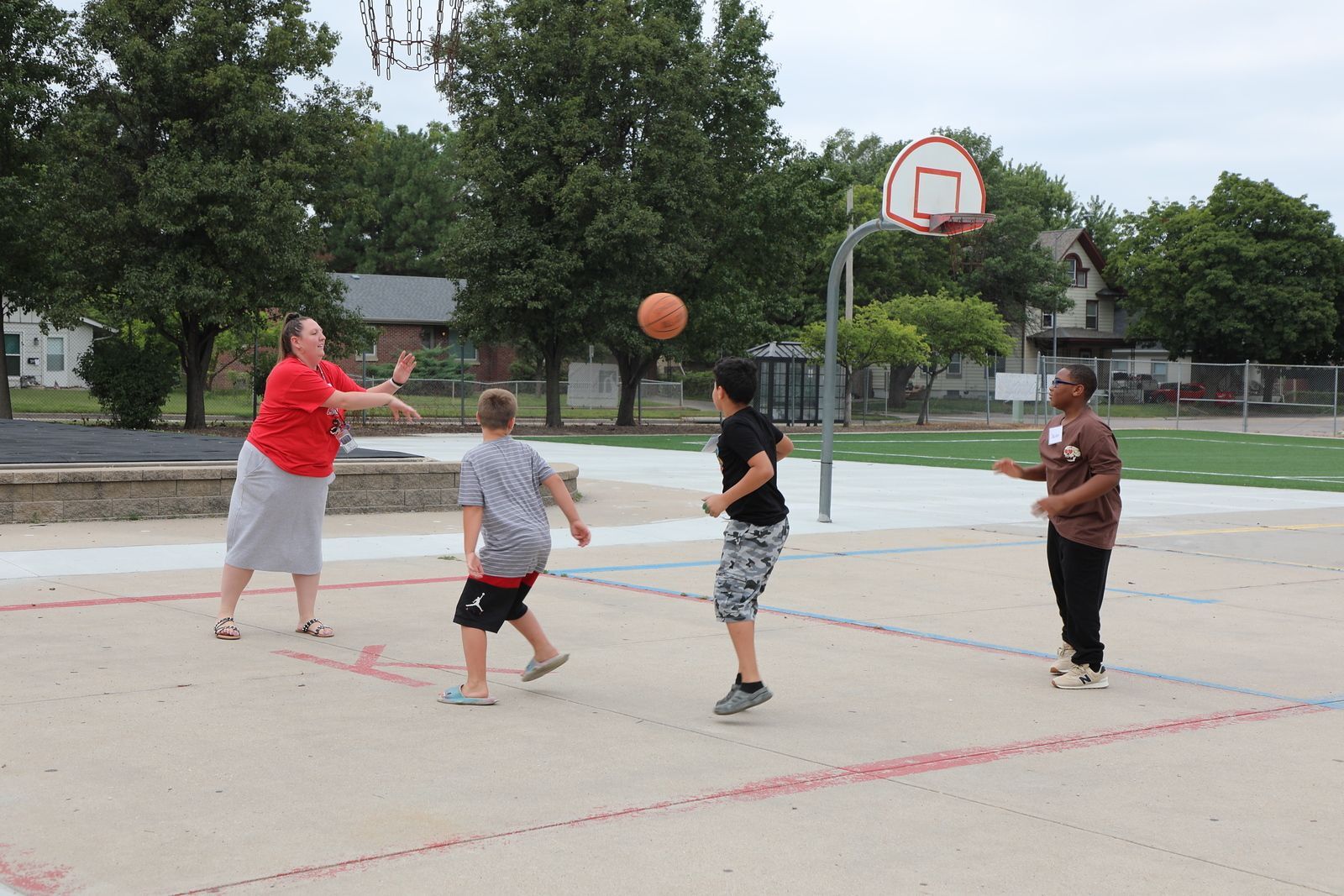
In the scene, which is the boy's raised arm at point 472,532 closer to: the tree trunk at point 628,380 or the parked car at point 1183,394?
the tree trunk at point 628,380

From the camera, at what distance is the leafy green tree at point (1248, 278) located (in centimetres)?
6222

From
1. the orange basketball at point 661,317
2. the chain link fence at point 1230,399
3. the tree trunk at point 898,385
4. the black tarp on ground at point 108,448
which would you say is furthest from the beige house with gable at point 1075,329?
the orange basketball at point 661,317

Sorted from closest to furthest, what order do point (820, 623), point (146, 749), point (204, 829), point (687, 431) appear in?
point (204, 829) → point (146, 749) → point (820, 623) → point (687, 431)

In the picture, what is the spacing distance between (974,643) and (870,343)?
37.8m

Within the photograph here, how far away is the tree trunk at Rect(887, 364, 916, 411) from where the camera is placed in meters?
60.5

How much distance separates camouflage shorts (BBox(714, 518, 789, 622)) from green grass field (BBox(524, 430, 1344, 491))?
18.1m

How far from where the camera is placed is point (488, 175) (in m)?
35.8

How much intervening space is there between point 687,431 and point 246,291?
44.6ft

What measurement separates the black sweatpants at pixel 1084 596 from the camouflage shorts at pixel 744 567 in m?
1.74

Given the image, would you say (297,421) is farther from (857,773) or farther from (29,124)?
(29,124)

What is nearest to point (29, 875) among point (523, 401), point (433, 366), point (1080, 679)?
point (1080, 679)

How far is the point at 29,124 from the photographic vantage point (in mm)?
31656

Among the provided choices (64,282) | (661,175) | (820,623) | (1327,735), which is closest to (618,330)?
(661,175)

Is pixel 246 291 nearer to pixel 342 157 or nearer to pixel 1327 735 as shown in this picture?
pixel 342 157
